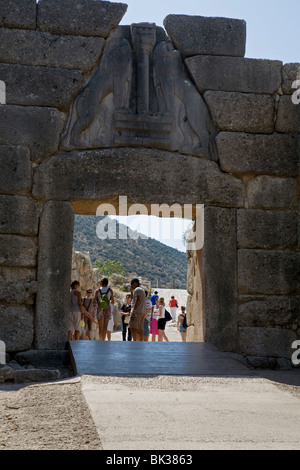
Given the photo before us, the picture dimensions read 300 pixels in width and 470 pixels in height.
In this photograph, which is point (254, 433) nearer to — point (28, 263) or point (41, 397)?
point (41, 397)

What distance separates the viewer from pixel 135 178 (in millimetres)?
7125

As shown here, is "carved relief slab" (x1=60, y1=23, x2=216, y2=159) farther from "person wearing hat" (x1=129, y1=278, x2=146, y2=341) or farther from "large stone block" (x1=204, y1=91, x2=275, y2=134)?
"person wearing hat" (x1=129, y1=278, x2=146, y2=341)

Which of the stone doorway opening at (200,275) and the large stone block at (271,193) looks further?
the large stone block at (271,193)

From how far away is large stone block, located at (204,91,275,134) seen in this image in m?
7.45

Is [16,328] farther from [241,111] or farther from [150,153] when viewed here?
[241,111]

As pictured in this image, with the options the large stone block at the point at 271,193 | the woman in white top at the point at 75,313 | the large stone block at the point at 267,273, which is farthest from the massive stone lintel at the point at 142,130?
the woman in white top at the point at 75,313

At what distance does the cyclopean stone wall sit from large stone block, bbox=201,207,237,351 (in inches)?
0.5

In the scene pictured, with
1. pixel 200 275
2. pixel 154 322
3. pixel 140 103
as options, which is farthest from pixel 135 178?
pixel 154 322

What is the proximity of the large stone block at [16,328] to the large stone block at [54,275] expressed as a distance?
0.31 feet

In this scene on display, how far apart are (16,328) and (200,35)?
4.03m

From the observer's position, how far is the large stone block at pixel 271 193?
7375 millimetres

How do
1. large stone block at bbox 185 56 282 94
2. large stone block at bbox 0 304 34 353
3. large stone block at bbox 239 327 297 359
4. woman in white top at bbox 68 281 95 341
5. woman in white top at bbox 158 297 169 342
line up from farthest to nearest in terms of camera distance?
woman in white top at bbox 158 297 169 342, woman in white top at bbox 68 281 95 341, large stone block at bbox 185 56 282 94, large stone block at bbox 239 327 297 359, large stone block at bbox 0 304 34 353

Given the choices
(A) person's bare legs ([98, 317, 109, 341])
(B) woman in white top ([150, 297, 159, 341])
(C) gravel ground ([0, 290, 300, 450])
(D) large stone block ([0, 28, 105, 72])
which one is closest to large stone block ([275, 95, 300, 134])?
(D) large stone block ([0, 28, 105, 72])

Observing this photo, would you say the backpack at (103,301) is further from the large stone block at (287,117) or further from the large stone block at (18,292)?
the large stone block at (287,117)
